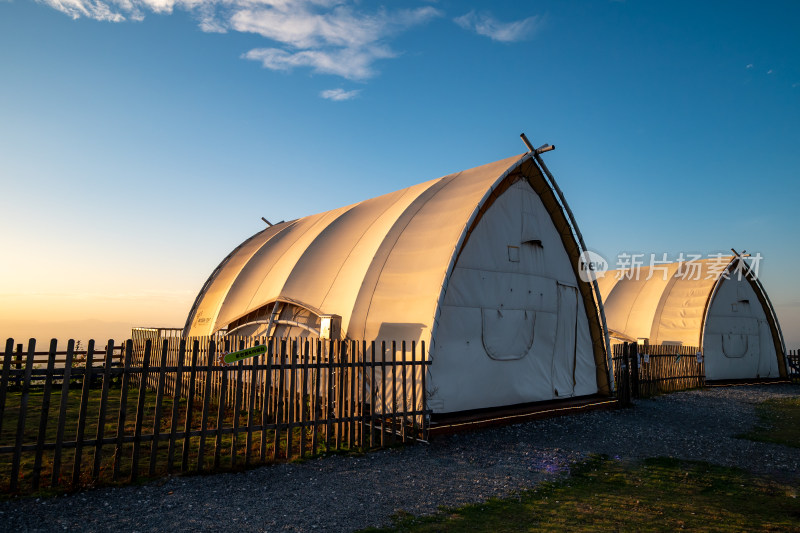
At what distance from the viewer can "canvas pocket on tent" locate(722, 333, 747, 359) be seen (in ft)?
75.2

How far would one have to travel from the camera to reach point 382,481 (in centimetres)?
707

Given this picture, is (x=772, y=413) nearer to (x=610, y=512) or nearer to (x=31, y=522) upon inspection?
(x=610, y=512)

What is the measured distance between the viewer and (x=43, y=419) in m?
6.28

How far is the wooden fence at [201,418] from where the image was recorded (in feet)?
21.2

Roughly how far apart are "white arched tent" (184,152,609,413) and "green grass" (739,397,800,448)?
393 centimetres

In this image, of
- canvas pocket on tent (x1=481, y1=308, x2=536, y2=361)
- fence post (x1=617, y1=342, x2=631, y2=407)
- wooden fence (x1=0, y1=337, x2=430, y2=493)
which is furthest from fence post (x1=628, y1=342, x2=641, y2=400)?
wooden fence (x1=0, y1=337, x2=430, y2=493)

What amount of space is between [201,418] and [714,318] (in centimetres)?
2234

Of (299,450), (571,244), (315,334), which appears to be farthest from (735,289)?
(299,450)

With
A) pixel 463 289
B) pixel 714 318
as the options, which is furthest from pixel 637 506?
pixel 714 318

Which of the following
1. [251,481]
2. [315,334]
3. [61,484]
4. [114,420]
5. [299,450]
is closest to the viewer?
[61,484]

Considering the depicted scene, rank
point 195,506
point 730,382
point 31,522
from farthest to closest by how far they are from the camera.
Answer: point 730,382, point 195,506, point 31,522

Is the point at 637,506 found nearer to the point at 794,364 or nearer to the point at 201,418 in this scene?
the point at 201,418

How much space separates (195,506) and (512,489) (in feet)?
13.2

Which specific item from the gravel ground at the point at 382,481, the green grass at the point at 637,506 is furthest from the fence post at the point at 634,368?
the green grass at the point at 637,506
